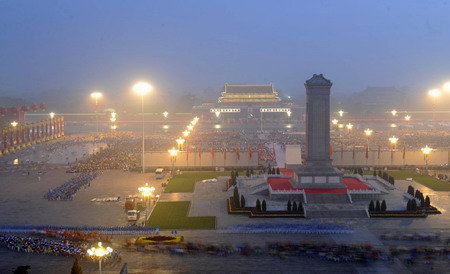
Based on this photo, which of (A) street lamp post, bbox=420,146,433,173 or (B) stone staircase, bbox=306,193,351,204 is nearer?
(B) stone staircase, bbox=306,193,351,204

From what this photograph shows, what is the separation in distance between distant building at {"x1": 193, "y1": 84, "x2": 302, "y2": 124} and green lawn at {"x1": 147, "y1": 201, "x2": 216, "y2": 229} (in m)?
81.4

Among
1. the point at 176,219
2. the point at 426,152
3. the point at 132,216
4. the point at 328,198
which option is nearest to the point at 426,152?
the point at 426,152

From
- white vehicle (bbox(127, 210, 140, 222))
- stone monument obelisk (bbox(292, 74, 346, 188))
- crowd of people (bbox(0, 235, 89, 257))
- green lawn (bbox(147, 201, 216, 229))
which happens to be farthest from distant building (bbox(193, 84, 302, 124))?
crowd of people (bbox(0, 235, 89, 257))

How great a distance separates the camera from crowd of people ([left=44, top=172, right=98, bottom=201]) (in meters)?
38.8

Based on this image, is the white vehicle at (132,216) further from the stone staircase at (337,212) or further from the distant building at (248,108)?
the distant building at (248,108)

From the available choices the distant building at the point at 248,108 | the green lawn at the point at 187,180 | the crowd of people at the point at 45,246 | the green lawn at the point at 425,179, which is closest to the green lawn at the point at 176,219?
the crowd of people at the point at 45,246

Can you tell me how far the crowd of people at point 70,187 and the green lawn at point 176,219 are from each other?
8.37 metres

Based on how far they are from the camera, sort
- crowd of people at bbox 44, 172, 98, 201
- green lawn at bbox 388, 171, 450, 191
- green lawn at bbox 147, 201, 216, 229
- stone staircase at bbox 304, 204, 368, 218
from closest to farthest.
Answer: green lawn at bbox 147, 201, 216, 229
stone staircase at bbox 304, 204, 368, 218
crowd of people at bbox 44, 172, 98, 201
green lawn at bbox 388, 171, 450, 191

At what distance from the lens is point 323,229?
29219mm

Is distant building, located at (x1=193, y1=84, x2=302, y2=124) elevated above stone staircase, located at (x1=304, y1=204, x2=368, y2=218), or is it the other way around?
distant building, located at (x1=193, y1=84, x2=302, y2=124)

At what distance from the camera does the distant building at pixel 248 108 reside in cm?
11994

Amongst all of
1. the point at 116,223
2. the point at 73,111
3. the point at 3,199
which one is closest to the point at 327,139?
the point at 116,223

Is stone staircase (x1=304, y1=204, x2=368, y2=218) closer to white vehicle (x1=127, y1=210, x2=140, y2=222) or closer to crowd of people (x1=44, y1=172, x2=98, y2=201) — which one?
white vehicle (x1=127, y1=210, x2=140, y2=222)

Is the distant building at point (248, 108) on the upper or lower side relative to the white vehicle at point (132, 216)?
upper
